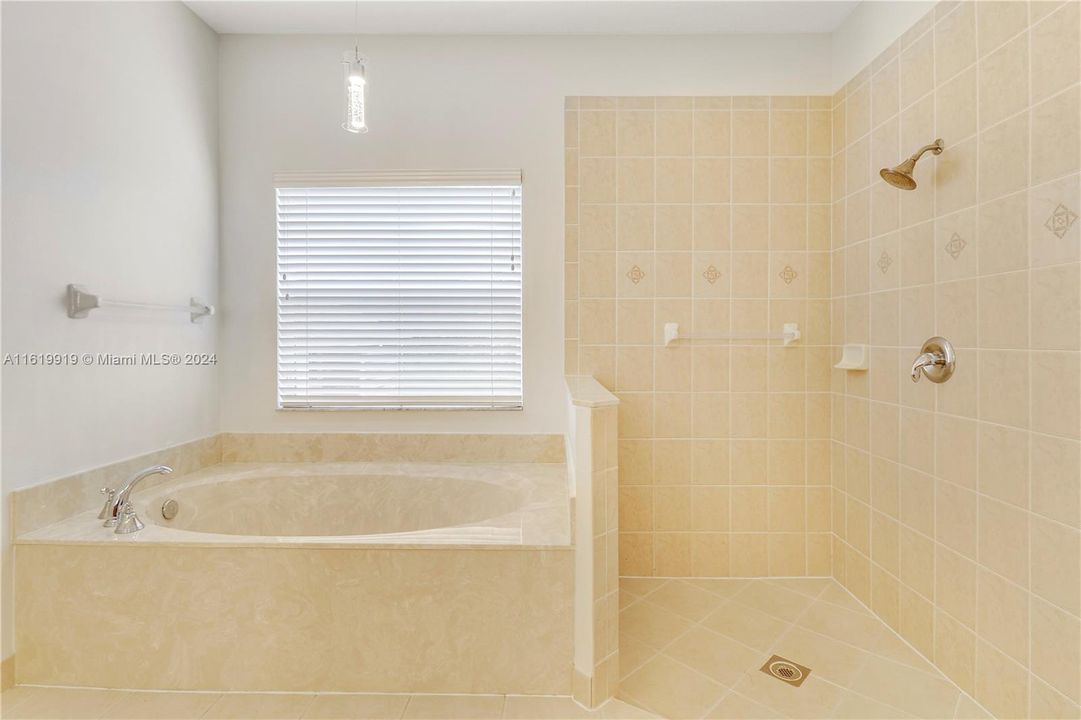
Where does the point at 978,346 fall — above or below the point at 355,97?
below

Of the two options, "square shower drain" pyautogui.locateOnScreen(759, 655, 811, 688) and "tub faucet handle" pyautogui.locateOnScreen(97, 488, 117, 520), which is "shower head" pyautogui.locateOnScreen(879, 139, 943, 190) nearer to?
"square shower drain" pyautogui.locateOnScreen(759, 655, 811, 688)

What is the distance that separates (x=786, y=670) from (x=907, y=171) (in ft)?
5.53

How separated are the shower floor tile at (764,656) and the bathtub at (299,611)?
0.38m

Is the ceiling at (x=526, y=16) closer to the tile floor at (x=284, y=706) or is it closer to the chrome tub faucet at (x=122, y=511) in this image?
the chrome tub faucet at (x=122, y=511)

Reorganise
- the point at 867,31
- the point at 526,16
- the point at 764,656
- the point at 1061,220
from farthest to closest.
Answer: the point at 526,16 < the point at 867,31 < the point at 764,656 < the point at 1061,220

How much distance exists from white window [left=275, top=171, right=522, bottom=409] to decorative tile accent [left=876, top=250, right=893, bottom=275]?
1476mm

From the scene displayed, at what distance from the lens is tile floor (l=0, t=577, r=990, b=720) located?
139 centimetres

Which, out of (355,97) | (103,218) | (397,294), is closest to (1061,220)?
(355,97)

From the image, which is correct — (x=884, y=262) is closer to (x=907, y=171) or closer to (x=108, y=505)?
(x=907, y=171)

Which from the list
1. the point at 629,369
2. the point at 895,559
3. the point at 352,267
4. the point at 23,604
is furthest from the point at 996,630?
the point at 23,604

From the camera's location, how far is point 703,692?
1.49 metres

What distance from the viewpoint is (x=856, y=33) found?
2061 mm

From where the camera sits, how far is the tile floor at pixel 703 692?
1.39 metres

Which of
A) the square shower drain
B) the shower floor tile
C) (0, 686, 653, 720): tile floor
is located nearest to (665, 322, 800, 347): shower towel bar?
the shower floor tile
